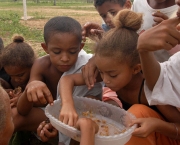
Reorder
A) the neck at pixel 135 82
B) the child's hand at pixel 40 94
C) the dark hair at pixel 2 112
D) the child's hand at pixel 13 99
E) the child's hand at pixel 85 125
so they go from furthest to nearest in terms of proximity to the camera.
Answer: the child's hand at pixel 13 99, the neck at pixel 135 82, the child's hand at pixel 40 94, the child's hand at pixel 85 125, the dark hair at pixel 2 112

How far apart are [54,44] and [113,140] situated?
936 millimetres

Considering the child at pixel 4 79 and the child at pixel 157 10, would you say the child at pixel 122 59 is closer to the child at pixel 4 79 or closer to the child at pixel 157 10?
the child at pixel 157 10

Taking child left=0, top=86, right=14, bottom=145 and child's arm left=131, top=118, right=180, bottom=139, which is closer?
child left=0, top=86, right=14, bottom=145

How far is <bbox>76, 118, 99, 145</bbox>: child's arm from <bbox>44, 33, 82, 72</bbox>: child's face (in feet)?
2.44

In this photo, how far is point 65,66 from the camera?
2.19m

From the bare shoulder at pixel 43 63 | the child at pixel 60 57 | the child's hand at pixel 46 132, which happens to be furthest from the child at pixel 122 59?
the bare shoulder at pixel 43 63

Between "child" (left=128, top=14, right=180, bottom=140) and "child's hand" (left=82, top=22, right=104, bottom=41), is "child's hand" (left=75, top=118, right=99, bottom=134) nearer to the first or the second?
"child" (left=128, top=14, right=180, bottom=140)

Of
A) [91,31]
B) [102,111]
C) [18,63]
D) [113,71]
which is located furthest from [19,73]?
[113,71]

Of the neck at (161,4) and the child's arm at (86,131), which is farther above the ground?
the neck at (161,4)

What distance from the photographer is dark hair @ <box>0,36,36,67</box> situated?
2.43m

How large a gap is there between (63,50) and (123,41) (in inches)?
20.4

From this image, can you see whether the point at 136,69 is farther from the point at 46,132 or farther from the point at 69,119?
the point at 46,132

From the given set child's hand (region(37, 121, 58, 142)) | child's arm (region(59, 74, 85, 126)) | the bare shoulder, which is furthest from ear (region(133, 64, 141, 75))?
the bare shoulder

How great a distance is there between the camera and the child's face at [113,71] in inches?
71.4
